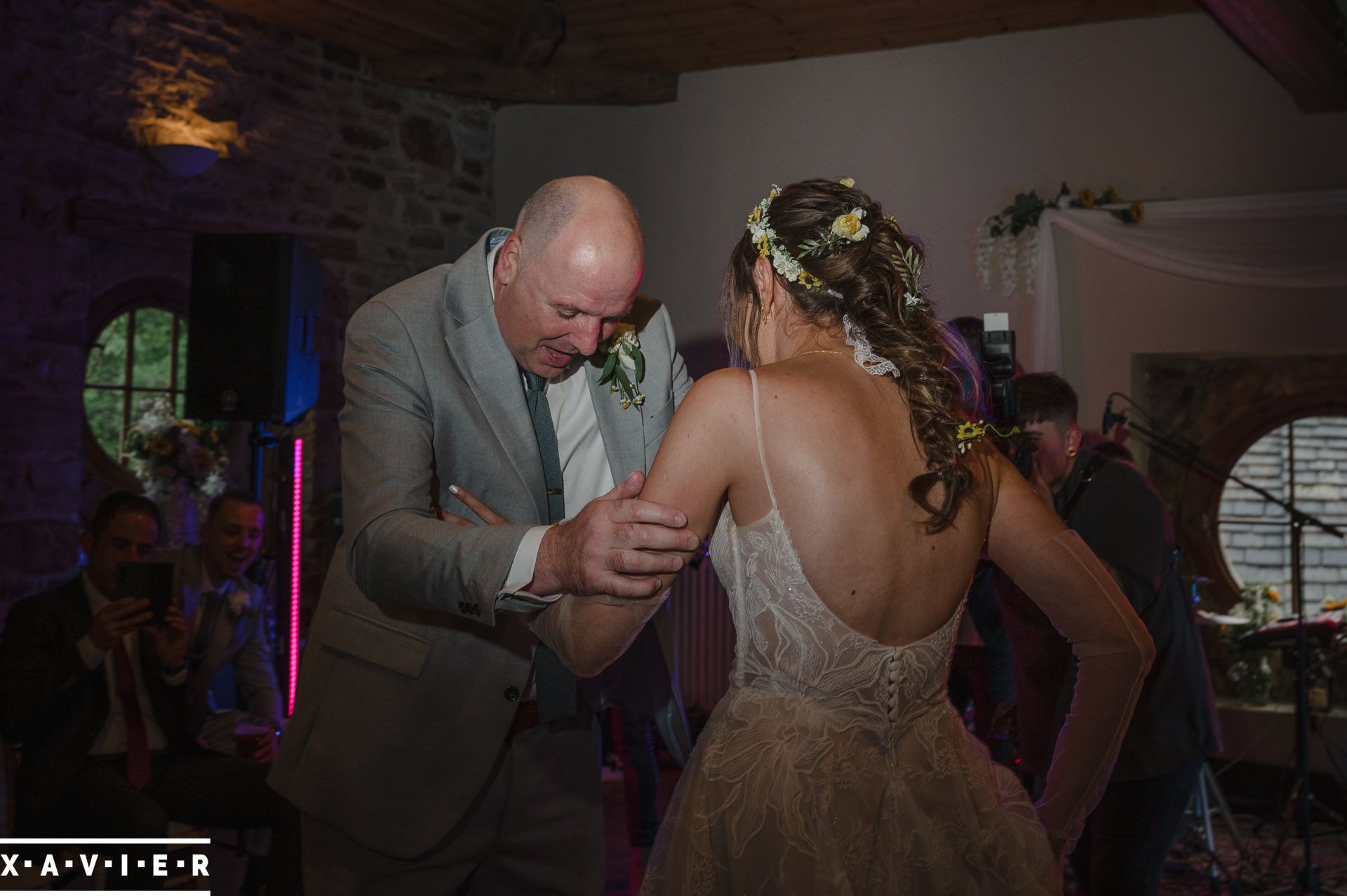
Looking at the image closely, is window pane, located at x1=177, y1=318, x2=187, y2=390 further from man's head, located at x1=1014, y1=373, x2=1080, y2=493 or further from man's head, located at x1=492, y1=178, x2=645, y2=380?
man's head, located at x1=492, y1=178, x2=645, y2=380

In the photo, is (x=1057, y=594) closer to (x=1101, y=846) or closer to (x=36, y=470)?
(x=1101, y=846)

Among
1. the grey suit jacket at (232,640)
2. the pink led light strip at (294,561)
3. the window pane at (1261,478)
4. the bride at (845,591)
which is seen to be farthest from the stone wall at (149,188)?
the window pane at (1261,478)

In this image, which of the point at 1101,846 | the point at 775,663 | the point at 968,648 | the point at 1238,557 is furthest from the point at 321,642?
the point at 1238,557

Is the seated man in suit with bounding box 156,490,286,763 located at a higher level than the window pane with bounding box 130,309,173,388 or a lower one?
lower

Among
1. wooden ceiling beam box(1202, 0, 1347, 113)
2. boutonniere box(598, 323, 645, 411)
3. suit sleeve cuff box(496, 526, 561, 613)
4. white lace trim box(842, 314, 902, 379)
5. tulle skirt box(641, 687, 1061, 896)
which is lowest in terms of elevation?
tulle skirt box(641, 687, 1061, 896)

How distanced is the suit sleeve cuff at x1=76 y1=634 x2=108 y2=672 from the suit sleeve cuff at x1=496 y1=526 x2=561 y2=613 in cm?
253

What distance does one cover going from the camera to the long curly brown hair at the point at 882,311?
1621mm

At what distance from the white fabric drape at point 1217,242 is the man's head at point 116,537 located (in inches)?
173

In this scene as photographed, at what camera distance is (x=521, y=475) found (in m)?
2.00

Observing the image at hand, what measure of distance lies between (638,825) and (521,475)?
267 cm

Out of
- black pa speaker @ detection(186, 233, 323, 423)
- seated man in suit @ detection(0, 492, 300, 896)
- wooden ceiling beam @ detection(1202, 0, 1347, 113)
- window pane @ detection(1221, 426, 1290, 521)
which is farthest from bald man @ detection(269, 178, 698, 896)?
window pane @ detection(1221, 426, 1290, 521)

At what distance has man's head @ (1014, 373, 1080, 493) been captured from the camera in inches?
137

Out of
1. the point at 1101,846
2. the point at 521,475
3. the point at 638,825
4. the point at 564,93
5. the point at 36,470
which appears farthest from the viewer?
the point at 564,93

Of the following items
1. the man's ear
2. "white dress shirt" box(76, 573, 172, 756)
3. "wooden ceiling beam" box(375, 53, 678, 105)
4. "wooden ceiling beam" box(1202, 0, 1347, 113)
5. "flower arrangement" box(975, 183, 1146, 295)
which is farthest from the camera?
"wooden ceiling beam" box(375, 53, 678, 105)
